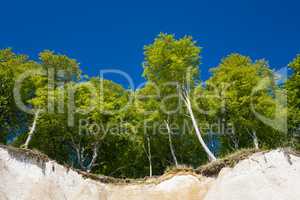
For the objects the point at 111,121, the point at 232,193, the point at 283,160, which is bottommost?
the point at 232,193

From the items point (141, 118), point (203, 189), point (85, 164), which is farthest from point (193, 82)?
point (85, 164)

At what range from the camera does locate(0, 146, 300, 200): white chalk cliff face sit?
21.2m

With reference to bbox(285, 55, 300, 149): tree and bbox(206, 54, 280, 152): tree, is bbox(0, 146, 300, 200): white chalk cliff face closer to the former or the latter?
bbox(206, 54, 280, 152): tree

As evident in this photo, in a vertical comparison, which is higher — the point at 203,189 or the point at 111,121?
the point at 111,121

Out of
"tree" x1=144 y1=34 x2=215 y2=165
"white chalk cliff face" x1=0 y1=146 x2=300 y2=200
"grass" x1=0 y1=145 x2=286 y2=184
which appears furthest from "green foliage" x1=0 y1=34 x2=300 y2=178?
"white chalk cliff face" x1=0 y1=146 x2=300 y2=200

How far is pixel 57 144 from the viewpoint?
3728 cm

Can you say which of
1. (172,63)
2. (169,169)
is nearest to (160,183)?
(169,169)

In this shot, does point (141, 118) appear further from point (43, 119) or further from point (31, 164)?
point (31, 164)

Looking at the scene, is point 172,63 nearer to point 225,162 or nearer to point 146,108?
point 146,108

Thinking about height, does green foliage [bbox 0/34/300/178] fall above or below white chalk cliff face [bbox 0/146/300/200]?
above

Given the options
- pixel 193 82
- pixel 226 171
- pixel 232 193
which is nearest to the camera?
pixel 232 193

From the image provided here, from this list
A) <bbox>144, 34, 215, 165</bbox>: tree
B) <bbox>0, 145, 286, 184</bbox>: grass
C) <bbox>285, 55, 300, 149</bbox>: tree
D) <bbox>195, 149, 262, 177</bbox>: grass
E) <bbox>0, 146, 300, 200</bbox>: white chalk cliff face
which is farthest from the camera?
<bbox>285, 55, 300, 149</bbox>: tree

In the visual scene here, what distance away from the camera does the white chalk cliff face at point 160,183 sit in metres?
21.2

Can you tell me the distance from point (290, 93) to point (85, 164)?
17550mm
